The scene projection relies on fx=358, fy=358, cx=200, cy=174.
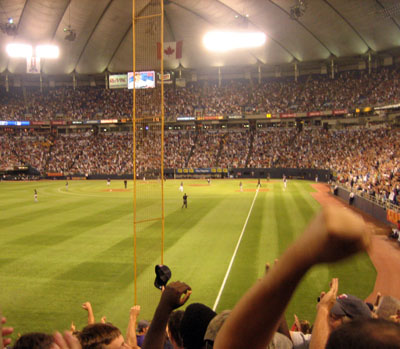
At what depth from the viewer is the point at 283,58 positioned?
222 ft

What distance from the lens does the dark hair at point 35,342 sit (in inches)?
95.7

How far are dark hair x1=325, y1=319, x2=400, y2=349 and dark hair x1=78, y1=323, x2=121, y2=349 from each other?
2204 millimetres

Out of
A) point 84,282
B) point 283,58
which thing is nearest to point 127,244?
point 84,282

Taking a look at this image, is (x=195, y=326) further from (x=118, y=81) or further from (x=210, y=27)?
(x=118, y=81)

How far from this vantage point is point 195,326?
2762 mm

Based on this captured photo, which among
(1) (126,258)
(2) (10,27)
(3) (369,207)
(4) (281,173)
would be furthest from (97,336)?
(4) (281,173)

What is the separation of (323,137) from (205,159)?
22.2 meters

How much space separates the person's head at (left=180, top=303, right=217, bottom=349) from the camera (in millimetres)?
2721

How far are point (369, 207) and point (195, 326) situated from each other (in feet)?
87.6

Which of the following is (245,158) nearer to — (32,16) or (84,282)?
(32,16)

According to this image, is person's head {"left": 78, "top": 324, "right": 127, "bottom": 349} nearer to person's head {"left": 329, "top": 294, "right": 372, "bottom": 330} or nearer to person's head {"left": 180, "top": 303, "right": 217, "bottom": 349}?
person's head {"left": 180, "top": 303, "right": 217, "bottom": 349}

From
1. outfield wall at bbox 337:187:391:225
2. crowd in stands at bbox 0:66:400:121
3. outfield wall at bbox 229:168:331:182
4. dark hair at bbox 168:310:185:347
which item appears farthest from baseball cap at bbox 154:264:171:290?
crowd in stands at bbox 0:66:400:121

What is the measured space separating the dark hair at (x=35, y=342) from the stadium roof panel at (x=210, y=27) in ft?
148

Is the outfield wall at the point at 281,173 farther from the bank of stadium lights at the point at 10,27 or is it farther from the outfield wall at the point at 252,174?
the bank of stadium lights at the point at 10,27
